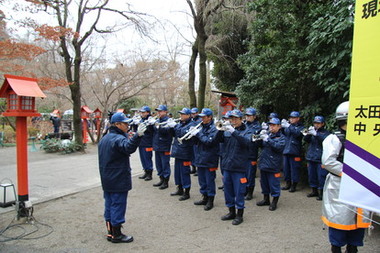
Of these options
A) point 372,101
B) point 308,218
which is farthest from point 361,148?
point 308,218

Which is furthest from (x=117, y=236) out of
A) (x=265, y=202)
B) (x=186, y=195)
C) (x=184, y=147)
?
(x=265, y=202)

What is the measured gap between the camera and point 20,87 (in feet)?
17.1

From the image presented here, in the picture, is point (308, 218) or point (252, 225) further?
point (308, 218)

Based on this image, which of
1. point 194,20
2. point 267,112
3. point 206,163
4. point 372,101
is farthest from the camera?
point 194,20

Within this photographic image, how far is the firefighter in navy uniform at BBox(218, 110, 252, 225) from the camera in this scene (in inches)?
201

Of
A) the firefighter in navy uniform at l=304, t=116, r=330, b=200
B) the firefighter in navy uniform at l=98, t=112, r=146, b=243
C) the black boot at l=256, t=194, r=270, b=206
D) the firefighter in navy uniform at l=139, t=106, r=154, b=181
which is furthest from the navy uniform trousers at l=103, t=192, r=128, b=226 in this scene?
the firefighter in navy uniform at l=304, t=116, r=330, b=200

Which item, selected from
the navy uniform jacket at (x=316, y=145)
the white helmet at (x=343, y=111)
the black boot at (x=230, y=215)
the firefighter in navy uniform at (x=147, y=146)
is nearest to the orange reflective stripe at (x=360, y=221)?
the white helmet at (x=343, y=111)

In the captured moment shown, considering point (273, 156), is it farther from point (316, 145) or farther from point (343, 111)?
point (343, 111)

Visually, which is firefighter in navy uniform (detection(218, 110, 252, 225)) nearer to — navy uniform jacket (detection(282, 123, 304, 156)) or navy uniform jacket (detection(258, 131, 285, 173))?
navy uniform jacket (detection(258, 131, 285, 173))

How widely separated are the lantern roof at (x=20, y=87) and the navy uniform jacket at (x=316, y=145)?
5909 mm

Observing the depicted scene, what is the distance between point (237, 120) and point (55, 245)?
3.66m

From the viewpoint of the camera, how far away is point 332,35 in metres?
5.70

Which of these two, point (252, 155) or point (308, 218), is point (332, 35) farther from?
point (308, 218)

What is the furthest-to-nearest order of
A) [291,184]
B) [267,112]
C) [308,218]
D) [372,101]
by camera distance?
[267,112], [291,184], [308,218], [372,101]
